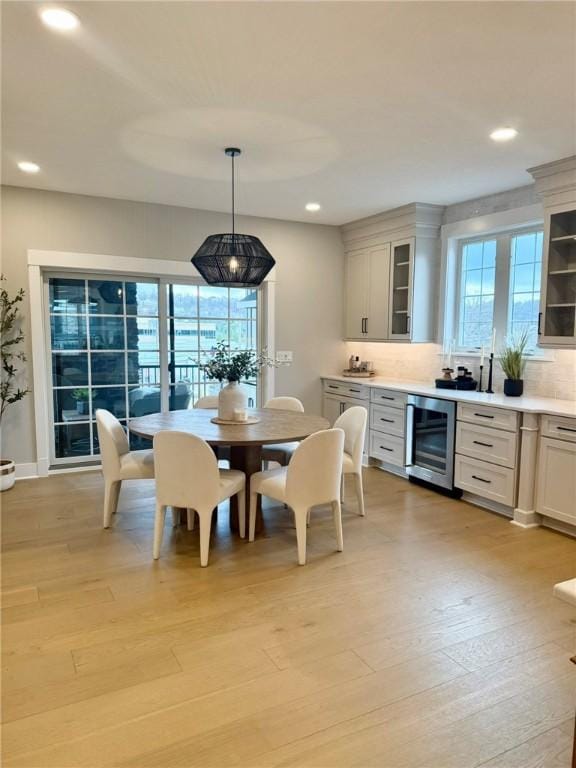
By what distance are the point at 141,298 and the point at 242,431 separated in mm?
2523

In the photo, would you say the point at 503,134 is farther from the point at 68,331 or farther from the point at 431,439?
the point at 68,331

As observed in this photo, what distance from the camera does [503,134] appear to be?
3191 mm

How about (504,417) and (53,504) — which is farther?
(53,504)

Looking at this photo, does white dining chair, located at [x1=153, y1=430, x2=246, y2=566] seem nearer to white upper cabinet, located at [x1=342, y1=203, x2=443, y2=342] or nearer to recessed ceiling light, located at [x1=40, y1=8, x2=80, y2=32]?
recessed ceiling light, located at [x1=40, y1=8, x2=80, y2=32]

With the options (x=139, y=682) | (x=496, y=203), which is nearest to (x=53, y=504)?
(x=139, y=682)

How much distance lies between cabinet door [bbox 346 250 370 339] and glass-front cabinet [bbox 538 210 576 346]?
223 centimetres

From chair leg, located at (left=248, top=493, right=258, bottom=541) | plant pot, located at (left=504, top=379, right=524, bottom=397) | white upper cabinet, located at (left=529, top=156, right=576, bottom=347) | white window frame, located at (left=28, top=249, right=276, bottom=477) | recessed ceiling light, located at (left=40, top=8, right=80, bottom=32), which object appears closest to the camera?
recessed ceiling light, located at (left=40, top=8, right=80, bottom=32)

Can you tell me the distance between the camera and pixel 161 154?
3.62 metres

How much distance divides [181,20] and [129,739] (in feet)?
9.16

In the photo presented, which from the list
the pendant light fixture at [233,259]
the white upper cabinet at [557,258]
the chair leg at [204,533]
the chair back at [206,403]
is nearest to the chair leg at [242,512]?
the chair leg at [204,533]

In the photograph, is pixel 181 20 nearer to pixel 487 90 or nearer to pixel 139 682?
pixel 487 90

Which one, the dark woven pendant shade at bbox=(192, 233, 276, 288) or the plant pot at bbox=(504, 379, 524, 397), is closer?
the dark woven pendant shade at bbox=(192, 233, 276, 288)

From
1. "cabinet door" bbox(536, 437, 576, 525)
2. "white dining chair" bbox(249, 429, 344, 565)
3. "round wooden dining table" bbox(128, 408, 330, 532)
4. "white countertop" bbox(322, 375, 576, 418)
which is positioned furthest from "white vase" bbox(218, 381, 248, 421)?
"cabinet door" bbox(536, 437, 576, 525)

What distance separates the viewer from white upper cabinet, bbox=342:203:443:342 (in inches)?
203
